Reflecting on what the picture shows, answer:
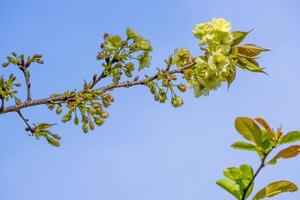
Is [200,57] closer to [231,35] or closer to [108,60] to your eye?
[231,35]

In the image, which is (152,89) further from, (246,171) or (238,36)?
(246,171)

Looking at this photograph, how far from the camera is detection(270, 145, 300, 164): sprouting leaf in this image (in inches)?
71.1

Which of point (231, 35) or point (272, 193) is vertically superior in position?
point (231, 35)

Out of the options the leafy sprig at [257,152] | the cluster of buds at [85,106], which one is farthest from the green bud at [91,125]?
the leafy sprig at [257,152]

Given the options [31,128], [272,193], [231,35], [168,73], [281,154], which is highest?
[231,35]

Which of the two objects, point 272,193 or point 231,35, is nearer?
point 272,193

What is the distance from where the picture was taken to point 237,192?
1935 mm

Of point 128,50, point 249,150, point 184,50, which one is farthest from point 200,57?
point 249,150

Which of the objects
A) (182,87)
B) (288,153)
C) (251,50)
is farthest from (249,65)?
(288,153)

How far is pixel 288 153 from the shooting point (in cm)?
182

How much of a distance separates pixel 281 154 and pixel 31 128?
1764 mm

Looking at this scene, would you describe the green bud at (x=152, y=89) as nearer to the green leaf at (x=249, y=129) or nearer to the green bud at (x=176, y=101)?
the green bud at (x=176, y=101)

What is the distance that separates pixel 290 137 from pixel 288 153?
0.07 m

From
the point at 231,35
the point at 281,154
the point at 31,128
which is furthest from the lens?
the point at 31,128
